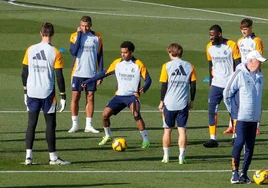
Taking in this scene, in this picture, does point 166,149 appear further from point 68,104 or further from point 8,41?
point 8,41

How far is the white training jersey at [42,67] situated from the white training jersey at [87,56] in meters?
4.02

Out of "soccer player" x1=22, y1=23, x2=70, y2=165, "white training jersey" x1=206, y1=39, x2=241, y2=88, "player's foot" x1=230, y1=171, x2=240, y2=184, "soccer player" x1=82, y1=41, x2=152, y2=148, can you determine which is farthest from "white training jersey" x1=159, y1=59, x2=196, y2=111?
"white training jersey" x1=206, y1=39, x2=241, y2=88

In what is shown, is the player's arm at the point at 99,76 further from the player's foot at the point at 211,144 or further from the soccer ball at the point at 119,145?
the player's foot at the point at 211,144

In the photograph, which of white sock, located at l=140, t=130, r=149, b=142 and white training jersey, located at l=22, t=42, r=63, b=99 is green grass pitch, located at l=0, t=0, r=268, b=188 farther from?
white training jersey, located at l=22, t=42, r=63, b=99

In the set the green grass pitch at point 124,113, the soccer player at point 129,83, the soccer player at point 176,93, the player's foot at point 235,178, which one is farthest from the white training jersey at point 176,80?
the player's foot at point 235,178

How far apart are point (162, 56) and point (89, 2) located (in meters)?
13.4

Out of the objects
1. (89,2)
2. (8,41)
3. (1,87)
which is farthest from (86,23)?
(89,2)

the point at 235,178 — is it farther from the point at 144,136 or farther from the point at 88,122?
the point at 88,122

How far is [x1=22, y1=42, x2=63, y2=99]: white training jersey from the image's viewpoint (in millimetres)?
18578

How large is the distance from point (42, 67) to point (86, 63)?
13.6 ft

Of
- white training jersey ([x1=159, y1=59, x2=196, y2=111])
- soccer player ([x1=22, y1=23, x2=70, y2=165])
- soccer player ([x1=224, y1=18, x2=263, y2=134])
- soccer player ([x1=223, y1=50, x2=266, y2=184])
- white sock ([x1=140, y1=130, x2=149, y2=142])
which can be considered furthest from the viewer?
soccer player ([x1=224, y1=18, x2=263, y2=134])

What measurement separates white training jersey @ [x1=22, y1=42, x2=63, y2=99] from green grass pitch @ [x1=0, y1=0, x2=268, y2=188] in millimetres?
1328

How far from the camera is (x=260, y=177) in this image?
16.7 m

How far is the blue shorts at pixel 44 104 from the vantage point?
731 inches
